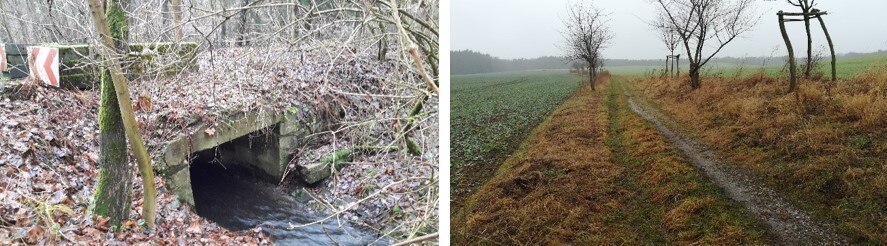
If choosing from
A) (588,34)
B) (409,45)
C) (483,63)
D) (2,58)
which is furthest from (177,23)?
(588,34)

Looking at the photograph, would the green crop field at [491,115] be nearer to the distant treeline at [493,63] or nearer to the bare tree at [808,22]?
the distant treeline at [493,63]

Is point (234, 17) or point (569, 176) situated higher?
point (234, 17)

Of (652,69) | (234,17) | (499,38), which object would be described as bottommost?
(652,69)

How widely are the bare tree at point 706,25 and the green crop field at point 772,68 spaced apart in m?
0.04

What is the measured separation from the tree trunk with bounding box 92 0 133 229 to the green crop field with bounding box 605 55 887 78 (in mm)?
1839

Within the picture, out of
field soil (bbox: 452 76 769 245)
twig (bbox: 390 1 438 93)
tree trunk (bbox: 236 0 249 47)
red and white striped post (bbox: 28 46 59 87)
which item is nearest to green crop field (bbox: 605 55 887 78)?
field soil (bbox: 452 76 769 245)

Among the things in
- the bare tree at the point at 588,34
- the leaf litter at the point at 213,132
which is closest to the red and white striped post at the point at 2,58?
the leaf litter at the point at 213,132

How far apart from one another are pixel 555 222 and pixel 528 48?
2.22ft

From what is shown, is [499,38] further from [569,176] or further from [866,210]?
[866,210]

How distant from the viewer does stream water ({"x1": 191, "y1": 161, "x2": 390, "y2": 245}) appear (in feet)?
6.70

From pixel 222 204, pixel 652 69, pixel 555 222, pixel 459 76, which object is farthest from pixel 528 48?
pixel 222 204

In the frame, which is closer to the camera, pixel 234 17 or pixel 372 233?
pixel 234 17

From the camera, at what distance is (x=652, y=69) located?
1.82 metres

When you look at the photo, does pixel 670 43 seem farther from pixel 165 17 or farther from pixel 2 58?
pixel 2 58
